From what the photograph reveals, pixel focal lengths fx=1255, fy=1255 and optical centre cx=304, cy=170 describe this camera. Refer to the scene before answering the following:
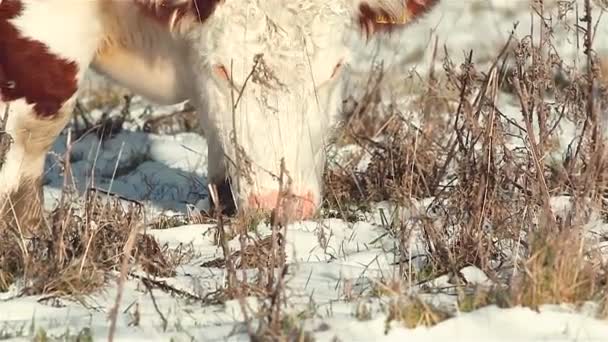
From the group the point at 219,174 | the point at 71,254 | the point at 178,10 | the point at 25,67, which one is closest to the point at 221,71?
the point at 178,10

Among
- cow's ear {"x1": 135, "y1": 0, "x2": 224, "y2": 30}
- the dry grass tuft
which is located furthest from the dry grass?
cow's ear {"x1": 135, "y1": 0, "x2": 224, "y2": 30}

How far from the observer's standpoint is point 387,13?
541 cm

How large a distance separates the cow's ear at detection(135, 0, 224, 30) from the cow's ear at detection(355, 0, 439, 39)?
69 centimetres

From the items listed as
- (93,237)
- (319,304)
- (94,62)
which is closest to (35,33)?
(94,62)

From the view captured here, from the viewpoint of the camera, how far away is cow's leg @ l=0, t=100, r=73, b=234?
5.16 meters

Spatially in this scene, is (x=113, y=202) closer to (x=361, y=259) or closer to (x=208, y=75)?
(x=208, y=75)

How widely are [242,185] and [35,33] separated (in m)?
1.08

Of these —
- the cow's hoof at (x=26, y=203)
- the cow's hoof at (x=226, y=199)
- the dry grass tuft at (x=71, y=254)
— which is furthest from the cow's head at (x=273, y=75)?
the cow's hoof at (x=26, y=203)

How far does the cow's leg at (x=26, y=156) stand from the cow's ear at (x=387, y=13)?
1.31 metres

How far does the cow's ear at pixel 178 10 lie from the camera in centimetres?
490

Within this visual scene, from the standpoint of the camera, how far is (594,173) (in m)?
4.08

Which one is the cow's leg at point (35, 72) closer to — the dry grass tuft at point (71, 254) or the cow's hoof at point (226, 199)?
the cow's hoof at point (226, 199)

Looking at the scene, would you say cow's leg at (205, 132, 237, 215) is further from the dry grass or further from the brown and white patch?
the brown and white patch

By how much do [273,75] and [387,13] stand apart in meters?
0.86
